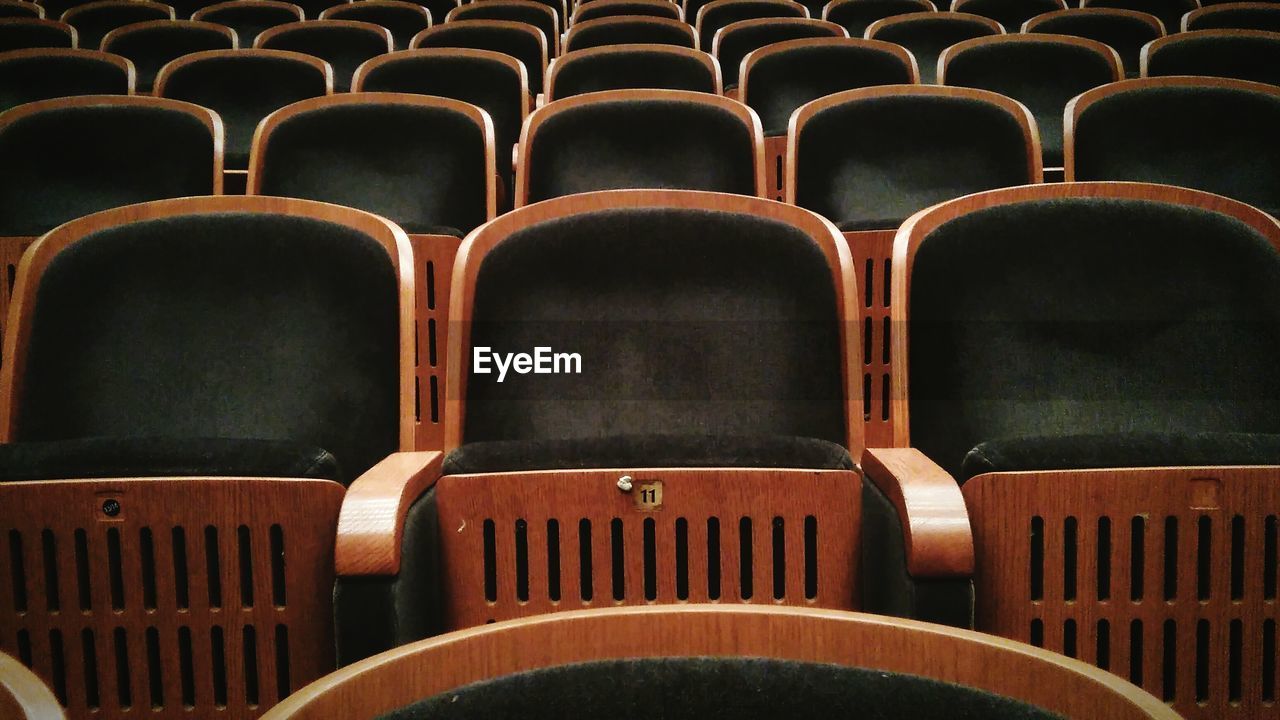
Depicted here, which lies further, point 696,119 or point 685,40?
point 685,40

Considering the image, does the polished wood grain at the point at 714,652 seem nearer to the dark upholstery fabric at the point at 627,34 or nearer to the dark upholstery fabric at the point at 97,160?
the dark upholstery fabric at the point at 97,160

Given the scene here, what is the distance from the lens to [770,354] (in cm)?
34

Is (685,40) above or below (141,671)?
above

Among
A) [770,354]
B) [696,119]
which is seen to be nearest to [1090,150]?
[696,119]

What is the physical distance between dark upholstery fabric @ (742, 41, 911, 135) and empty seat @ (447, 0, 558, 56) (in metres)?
0.38

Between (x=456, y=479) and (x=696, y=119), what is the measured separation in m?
0.36

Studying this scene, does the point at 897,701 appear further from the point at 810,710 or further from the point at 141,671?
the point at 141,671

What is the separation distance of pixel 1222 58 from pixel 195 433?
2.65ft

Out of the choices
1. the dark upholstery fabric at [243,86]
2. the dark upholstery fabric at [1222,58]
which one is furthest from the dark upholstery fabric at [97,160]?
the dark upholstery fabric at [1222,58]

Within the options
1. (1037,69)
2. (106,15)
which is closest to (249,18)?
(106,15)

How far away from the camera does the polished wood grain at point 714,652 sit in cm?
10

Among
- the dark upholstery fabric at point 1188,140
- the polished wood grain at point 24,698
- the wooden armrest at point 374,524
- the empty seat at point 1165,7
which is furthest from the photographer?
the empty seat at point 1165,7

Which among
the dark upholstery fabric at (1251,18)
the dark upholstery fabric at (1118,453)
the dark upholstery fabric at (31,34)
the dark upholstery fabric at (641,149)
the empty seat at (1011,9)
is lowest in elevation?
the dark upholstery fabric at (1118,453)

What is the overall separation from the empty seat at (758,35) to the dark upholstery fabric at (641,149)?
1.37 feet
